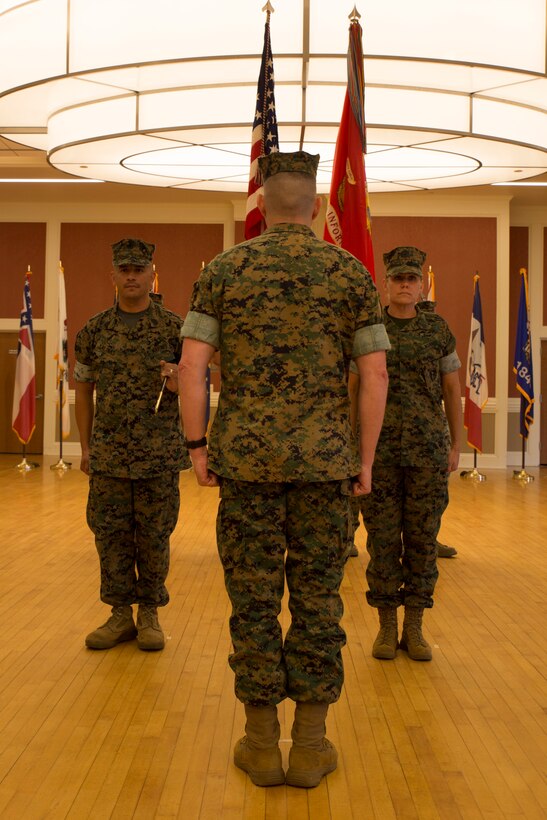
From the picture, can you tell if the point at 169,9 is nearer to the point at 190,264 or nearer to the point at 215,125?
the point at 215,125

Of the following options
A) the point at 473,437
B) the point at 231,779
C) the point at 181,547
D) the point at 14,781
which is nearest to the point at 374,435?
the point at 231,779

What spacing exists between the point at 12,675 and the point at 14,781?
3.11ft

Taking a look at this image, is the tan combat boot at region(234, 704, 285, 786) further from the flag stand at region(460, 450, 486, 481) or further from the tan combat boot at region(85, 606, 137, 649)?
the flag stand at region(460, 450, 486, 481)

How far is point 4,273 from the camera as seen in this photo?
13.2 meters

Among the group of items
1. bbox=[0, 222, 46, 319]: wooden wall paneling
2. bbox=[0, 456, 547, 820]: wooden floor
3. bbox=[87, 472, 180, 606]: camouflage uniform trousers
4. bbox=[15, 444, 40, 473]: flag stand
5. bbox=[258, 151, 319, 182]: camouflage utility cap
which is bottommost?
bbox=[0, 456, 547, 820]: wooden floor

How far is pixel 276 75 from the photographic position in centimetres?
600

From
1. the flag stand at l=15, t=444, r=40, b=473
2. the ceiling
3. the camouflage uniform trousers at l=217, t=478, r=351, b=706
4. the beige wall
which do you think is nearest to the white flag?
the flag stand at l=15, t=444, r=40, b=473

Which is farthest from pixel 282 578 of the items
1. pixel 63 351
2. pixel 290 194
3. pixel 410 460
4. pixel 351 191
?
pixel 63 351

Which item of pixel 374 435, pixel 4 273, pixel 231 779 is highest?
pixel 4 273

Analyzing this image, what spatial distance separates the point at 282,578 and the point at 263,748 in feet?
1.47

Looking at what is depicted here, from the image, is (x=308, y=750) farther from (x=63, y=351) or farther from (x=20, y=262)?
(x=20, y=262)

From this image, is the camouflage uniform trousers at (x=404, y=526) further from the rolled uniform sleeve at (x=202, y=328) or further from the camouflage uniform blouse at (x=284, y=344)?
the rolled uniform sleeve at (x=202, y=328)

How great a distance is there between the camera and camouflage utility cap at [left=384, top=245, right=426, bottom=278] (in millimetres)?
3443

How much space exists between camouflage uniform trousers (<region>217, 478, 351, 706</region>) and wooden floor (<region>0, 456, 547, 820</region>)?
28cm
